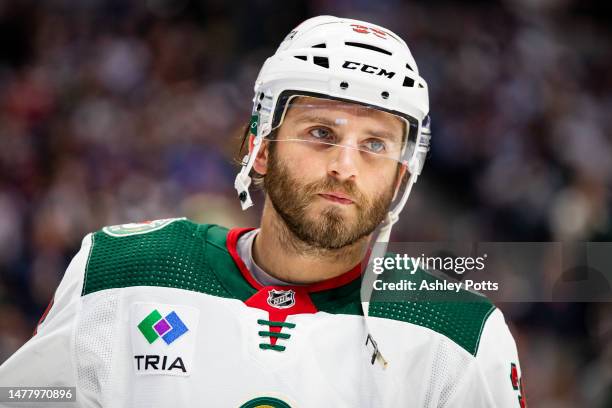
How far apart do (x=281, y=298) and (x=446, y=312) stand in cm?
39

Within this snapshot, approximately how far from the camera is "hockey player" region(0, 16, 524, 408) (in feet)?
6.24

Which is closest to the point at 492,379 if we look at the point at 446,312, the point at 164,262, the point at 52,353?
the point at 446,312

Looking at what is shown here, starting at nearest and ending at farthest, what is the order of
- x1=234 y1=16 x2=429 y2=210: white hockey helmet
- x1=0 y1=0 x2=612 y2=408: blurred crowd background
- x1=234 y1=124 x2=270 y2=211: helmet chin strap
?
x1=234 y1=16 x2=429 y2=210: white hockey helmet, x1=234 y1=124 x2=270 y2=211: helmet chin strap, x1=0 y1=0 x2=612 y2=408: blurred crowd background

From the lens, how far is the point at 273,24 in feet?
15.8

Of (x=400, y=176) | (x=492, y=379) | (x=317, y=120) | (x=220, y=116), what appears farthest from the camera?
(x=220, y=116)

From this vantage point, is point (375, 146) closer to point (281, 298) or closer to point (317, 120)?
point (317, 120)

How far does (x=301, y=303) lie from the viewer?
2.02 m

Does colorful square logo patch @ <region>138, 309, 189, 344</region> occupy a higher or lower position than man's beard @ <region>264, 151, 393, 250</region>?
lower

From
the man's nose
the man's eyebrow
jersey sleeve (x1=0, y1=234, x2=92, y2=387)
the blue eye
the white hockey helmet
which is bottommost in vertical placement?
jersey sleeve (x1=0, y1=234, x2=92, y2=387)

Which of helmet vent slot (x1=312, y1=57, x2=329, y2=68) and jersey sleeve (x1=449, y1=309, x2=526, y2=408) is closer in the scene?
jersey sleeve (x1=449, y1=309, x2=526, y2=408)

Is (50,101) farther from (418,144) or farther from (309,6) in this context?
(418,144)

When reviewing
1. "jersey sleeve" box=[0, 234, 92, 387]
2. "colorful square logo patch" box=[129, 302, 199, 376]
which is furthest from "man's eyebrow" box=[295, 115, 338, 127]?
"jersey sleeve" box=[0, 234, 92, 387]

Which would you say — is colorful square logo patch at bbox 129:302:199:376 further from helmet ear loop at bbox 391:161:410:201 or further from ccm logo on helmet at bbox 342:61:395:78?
ccm logo on helmet at bbox 342:61:395:78

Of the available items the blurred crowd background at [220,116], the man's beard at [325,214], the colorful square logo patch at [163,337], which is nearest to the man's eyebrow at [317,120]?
the man's beard at [325,214]
